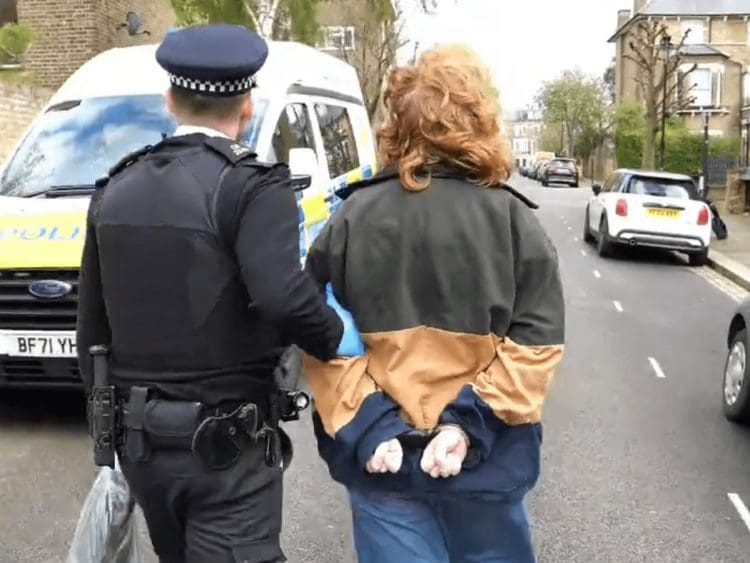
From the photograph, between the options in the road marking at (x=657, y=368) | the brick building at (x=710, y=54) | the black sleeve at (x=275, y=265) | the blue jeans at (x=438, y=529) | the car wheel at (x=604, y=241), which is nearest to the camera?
the black sleeve at (x=275, y=265)

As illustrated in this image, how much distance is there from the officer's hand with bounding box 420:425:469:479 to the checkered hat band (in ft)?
3.17

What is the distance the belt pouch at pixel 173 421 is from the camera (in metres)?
2.35

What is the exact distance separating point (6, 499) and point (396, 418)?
351 centimetres

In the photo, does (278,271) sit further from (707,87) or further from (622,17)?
(622,17)

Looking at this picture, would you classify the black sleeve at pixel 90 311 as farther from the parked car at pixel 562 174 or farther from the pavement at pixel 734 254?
the parked car at pixel 562 174

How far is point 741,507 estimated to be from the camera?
516 cm

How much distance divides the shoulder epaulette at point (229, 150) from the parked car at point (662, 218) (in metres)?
15.2

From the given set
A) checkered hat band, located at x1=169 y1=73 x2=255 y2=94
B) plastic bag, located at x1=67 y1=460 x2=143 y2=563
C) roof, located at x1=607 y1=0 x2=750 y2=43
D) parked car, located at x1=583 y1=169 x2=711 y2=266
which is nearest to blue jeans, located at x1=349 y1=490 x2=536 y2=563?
plastic bag, located at x1=67 y1=460 x2=143 y2=563

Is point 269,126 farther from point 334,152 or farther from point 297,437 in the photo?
point 297,437

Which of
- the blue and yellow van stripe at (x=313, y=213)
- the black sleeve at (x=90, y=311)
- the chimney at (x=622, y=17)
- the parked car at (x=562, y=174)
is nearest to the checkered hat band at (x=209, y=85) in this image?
the black sleeve at (x=90, y=311)

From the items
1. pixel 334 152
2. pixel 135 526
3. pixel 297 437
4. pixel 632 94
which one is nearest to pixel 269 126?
pixel 334 152

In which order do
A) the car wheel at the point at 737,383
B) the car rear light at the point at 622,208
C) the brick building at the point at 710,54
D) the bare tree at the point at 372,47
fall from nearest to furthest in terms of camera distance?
the car wheel at the point at 737,383 < the car rear light at the point at 622,208 < the bare tree at the point at 372,47 < the brick building at the point at 710,54

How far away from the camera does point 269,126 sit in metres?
7.10

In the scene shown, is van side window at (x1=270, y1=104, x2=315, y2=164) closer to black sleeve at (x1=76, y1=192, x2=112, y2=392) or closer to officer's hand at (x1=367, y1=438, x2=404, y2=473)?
black sleeve at (x1=76, y1=192, x2=112, y2=392)
